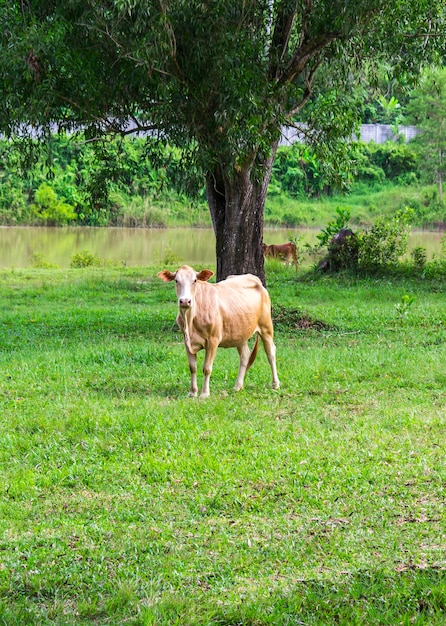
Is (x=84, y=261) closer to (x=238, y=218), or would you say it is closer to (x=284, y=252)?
(x=284, y=252)

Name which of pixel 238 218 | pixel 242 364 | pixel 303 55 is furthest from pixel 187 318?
pixel 303 55

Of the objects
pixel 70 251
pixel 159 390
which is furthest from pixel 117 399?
pixel 70 251

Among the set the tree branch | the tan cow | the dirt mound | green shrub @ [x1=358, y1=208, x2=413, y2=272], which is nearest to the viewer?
the tan cow

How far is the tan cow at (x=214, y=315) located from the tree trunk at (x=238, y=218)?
533cm

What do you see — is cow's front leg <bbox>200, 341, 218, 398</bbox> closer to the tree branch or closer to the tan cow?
the tan cow

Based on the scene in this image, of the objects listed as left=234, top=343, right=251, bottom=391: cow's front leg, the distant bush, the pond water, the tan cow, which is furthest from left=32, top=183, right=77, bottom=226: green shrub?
left=234, top=343, right=251, bottom=391: cow's front leg

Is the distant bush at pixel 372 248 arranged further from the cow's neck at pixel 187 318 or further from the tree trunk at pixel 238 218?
the cow's neck at pixel 187 318

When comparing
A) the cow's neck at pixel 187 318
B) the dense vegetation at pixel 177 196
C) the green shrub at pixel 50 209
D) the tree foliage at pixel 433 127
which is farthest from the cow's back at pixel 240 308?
the green shrub at pixel 50 209

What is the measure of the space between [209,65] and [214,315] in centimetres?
545

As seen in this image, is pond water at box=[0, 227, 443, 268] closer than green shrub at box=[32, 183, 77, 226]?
Yes

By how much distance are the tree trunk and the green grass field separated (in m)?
3.32

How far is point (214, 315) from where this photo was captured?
28.5 ft

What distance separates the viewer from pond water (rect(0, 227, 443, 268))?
2905cm

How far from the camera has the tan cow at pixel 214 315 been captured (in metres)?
8.45
